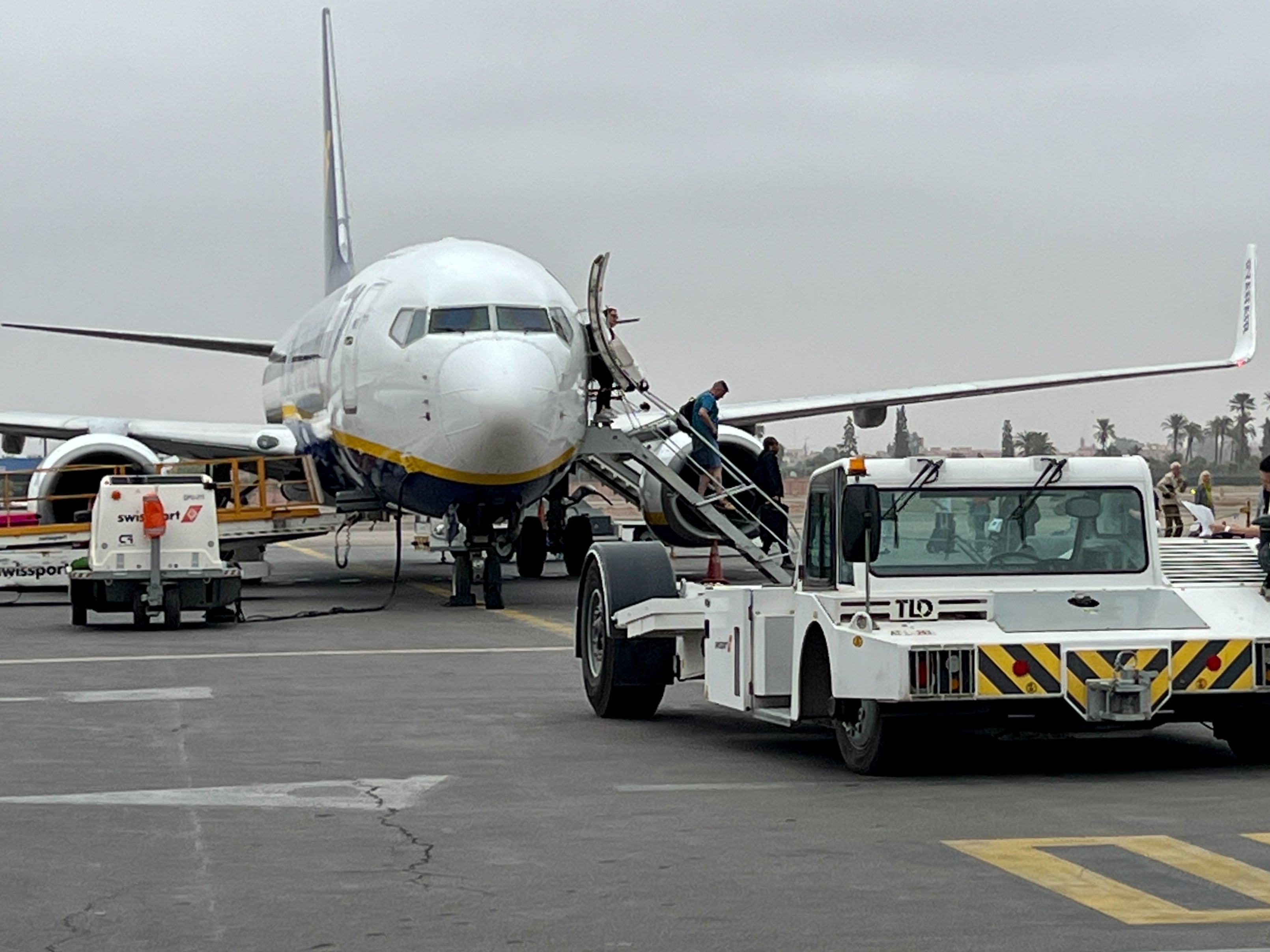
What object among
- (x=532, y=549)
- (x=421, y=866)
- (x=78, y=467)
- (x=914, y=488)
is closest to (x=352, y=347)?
(x=78, y=467)

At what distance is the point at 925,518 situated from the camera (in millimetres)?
10539

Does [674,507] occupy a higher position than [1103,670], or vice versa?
[674,507]

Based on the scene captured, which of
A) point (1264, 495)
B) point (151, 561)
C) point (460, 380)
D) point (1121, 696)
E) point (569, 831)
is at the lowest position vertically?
point (569, 831)

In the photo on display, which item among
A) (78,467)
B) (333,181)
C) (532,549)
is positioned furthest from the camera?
(333,181)

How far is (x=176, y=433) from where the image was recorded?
30.0 m

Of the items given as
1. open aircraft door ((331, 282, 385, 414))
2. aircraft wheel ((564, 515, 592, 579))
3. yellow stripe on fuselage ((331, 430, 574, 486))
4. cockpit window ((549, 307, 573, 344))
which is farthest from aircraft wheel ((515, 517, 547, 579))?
cockpit window ((549, 307, 573, 344))

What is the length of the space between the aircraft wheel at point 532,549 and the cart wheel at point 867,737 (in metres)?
19.2

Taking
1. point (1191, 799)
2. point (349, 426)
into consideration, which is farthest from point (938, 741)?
point (349, 426)

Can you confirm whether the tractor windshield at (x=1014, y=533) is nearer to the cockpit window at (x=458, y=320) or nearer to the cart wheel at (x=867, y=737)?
the cart wheel at (x=867, y=737)

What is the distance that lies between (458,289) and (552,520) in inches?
264

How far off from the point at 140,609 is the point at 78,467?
21.2ft

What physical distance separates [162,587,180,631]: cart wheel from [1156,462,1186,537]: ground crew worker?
13574mm

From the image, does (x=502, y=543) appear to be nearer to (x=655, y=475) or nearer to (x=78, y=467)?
(x=655, y=475)

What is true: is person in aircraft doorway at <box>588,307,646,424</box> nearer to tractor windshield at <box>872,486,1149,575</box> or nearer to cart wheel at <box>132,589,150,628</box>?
cart wheel at <box>132,589,150,628</box>
